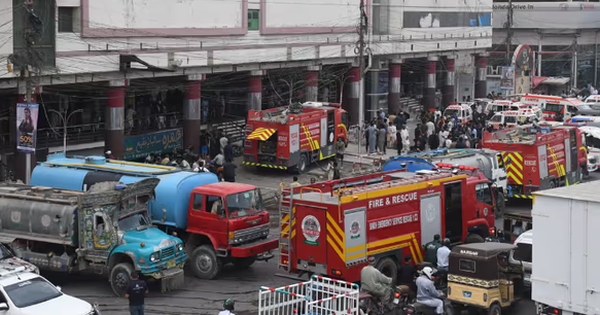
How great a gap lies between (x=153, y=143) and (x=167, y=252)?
1975 cm

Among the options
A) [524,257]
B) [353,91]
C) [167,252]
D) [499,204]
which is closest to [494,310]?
[524,257]

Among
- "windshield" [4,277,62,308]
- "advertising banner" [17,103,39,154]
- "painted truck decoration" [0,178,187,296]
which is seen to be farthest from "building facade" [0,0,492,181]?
"windshield" [4,277,62,308]

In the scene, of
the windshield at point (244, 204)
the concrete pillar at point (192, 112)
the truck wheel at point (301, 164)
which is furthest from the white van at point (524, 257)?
the concrete pillar at point (192, 112)

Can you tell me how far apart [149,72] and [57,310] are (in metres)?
20.6

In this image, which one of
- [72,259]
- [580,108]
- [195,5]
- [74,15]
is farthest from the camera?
[580,108]

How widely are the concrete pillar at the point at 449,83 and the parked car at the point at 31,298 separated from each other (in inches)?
1974

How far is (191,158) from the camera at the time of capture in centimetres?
3766

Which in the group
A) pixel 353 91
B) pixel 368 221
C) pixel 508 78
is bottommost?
pixel 368 221

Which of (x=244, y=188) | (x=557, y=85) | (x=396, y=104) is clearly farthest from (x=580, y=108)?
(x=244, y=188)

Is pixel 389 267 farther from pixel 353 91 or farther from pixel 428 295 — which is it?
pixel 353 91

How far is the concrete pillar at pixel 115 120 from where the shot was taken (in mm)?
35656

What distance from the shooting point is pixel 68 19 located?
3284 cm

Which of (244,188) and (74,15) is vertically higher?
(74,15)

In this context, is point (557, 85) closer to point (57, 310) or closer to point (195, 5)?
point (195, 5)
